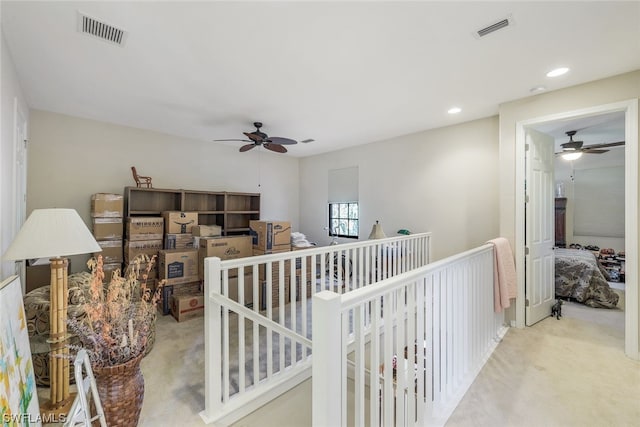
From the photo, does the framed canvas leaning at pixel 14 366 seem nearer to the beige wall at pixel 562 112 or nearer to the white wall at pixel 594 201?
the beige wall at pixel 562 112

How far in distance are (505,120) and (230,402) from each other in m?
4.07

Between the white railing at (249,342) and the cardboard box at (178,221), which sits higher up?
the cardboard box at (178,221)

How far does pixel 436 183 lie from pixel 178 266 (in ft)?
13.2

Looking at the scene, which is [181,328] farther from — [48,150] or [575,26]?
[575,26]

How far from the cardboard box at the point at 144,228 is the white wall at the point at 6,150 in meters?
1.28

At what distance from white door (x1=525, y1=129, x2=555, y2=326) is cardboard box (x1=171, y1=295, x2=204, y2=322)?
4086 millimetres

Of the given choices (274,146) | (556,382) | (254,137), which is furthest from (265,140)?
(556,382)

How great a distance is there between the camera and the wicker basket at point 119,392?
1517mm

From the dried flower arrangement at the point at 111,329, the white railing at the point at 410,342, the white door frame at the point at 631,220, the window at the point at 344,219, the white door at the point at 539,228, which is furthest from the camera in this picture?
the window at the point at 344,219

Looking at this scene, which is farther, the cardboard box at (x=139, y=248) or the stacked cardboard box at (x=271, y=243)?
the stacked cardboard box at (x=271, y=243)

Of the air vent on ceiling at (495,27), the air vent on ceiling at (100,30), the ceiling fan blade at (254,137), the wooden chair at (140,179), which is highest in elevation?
the air vent on ceiling at (100,30)

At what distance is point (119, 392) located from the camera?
1555mm

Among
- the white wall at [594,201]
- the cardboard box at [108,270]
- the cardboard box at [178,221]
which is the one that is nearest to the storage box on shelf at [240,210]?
the cardboard box at [178,221]

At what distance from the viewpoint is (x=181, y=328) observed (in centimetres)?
314
